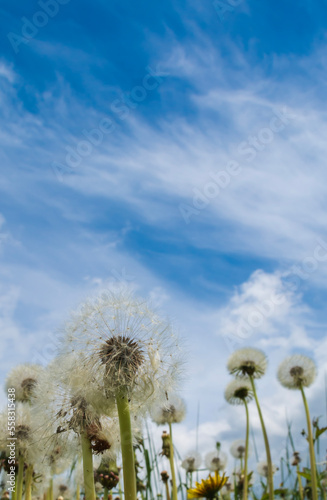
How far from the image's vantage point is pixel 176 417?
21.7ft

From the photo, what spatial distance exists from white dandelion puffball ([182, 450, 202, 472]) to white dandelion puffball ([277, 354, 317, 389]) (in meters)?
2.15

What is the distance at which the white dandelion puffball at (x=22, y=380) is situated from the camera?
14.7 ft

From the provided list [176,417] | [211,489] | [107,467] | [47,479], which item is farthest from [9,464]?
[176,417]

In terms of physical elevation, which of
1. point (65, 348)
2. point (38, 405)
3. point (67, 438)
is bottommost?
point (67, 438)

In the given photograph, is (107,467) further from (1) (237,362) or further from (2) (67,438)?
(1) (237,362)

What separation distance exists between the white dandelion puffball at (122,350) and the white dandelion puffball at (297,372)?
4.22m

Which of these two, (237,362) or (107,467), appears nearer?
(107,467)

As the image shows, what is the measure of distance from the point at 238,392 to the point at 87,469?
15.6 ft

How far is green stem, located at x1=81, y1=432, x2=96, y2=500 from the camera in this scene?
2.65 metres

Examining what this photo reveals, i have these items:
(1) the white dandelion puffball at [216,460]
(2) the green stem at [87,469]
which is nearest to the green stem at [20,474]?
(2) the green stem at [87,469]

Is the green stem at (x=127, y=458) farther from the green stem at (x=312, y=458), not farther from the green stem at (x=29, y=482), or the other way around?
the green stem at (x=312, y=458)

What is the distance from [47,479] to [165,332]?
189cm

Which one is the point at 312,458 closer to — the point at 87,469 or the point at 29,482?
the point at 29,482

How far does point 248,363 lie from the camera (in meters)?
6.80
